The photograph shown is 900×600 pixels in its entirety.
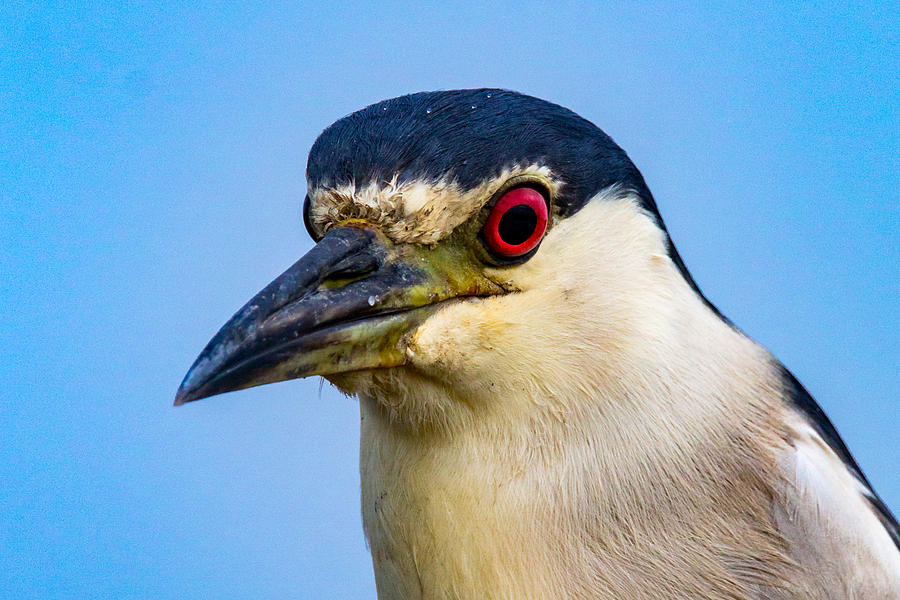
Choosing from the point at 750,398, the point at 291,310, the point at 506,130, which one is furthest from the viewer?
the point at 750,398

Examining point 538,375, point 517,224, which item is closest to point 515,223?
point 517,224

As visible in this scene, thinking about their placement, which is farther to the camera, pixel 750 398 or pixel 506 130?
pixel 750 398

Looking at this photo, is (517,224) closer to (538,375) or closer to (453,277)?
(453,277)

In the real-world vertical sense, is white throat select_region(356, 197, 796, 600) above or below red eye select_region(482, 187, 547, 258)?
below

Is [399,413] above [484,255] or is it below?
below

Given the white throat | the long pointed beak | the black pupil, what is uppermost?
the black pupil

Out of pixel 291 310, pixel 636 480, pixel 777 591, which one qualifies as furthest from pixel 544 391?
pixel 777 591

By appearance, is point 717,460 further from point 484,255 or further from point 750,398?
point 484,255
